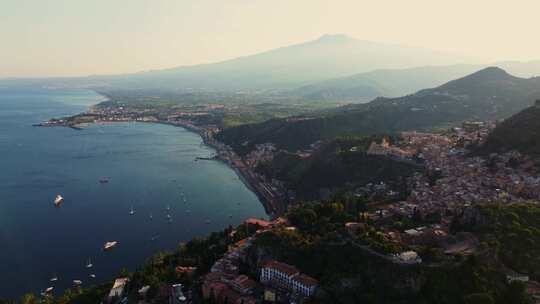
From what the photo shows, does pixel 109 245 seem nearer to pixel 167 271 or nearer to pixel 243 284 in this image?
pixel 167 271

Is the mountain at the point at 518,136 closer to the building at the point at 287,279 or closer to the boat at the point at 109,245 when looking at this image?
the building at the point at 287,279

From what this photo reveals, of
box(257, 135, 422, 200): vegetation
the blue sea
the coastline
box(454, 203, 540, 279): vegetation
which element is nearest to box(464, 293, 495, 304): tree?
box(454, 203, 540, 279): vegetation

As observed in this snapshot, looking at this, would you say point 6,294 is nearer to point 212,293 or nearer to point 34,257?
point 34,257

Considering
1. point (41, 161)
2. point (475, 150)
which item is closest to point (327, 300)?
point (475, 150)

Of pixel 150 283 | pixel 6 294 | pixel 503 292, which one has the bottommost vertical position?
pixel 6 294

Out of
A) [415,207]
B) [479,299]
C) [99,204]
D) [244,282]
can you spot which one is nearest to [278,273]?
[244,282]
